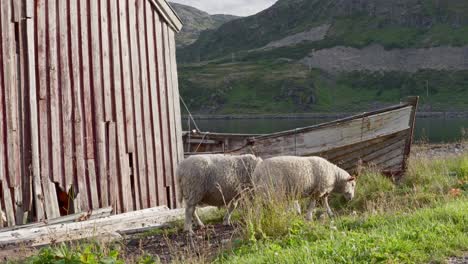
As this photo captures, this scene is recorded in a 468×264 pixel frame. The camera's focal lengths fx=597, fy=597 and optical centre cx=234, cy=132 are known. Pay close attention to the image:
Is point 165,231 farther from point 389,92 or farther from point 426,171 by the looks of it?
point 389,92

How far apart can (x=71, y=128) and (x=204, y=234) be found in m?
3.87

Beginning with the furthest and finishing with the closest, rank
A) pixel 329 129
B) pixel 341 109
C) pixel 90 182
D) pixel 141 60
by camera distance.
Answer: pixel 341 109 → pixel 329 129 → pixel 141 60 → pixel 90 182

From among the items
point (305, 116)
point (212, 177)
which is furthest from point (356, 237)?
point (305, 116)

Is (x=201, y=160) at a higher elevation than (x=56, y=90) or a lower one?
lower

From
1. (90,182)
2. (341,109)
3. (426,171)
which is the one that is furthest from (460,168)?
(341,109)

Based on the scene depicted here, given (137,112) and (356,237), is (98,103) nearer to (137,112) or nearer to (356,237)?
(137,112)

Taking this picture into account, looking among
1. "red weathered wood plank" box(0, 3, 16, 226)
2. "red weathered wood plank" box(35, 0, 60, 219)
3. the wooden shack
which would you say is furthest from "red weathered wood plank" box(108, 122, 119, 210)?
"red weathered wood plank" box(0, 3, 16, 226)

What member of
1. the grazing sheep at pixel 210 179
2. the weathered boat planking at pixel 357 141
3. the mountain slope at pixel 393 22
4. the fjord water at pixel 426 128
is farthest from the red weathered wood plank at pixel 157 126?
the mountain slope at pixel 393 22

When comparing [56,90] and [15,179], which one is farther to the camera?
[56,90]

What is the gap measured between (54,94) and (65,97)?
0.80 feet

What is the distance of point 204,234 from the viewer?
389 inches

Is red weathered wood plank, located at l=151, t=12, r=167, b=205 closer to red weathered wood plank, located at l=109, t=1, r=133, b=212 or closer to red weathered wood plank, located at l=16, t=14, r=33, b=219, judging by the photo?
red weathered wood plank, located at l=109, t=1, r=133, b=212

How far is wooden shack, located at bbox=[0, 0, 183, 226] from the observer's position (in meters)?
11.1

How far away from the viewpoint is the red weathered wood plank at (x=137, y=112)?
13.1 m
